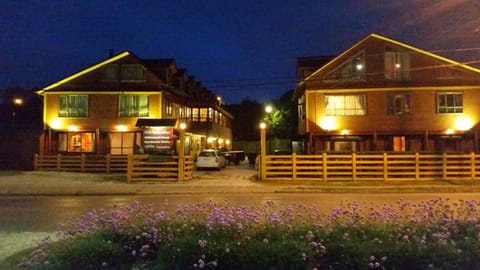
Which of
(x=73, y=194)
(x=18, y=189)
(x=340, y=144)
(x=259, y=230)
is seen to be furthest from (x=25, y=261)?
(x=340, y=144)

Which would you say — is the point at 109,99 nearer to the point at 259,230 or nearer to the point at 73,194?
the point at 73,194

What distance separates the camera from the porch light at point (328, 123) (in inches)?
1435

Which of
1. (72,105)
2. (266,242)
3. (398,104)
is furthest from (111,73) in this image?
(266,242)

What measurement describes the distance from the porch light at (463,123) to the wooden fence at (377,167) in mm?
11590

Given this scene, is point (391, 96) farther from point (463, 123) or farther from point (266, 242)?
point (266, 242)

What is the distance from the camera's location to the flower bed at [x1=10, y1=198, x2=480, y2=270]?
600 cm

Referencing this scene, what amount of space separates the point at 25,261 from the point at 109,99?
114 feet

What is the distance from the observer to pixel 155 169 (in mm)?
25641

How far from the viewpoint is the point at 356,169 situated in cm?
2533

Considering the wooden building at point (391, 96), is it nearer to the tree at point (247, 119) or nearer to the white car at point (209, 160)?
the white car at point (209, 160)

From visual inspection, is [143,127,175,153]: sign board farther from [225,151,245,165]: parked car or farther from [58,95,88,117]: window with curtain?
[225,151,245,165]: parked car

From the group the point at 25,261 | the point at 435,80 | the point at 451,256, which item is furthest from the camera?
the point at 435,80

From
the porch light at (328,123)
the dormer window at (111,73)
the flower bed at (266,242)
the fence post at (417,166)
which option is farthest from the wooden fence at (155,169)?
the flower bed at (266,242)

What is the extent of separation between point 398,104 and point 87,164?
22625mm
